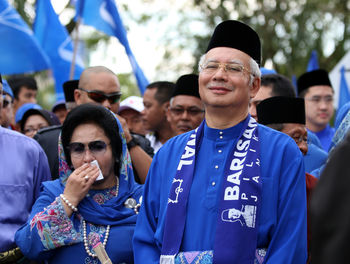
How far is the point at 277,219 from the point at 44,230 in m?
1.42

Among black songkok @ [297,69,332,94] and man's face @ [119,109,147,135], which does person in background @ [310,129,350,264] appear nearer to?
man's face @ [119,109,147,135]

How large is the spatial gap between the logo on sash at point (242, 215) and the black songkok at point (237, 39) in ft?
2.86

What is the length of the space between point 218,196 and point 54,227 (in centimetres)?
110

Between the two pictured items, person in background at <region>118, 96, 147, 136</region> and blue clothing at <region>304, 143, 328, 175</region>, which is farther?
person in background at <region>118, 96, 147, 136</region>

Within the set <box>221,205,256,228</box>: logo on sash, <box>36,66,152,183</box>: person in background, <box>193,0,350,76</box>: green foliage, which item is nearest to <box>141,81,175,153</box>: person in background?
<box>36,66,152,183</box>: person in background

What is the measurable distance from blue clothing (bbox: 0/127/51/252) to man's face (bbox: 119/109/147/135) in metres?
2.26

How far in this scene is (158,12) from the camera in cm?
2469

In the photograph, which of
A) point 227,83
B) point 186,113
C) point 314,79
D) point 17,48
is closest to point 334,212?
point 227,83

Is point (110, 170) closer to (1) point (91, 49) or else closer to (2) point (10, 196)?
(2) point (10, 196)

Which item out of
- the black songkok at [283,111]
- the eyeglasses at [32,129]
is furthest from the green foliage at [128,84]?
the black songkok at [283,111]

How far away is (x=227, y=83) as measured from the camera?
2.77 m

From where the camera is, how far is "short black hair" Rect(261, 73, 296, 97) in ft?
15.5

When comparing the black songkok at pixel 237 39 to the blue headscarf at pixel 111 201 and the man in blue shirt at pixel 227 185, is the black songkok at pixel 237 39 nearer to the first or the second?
the man in blue shirt at pixel 227 185

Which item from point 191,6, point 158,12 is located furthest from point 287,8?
point 158,12
